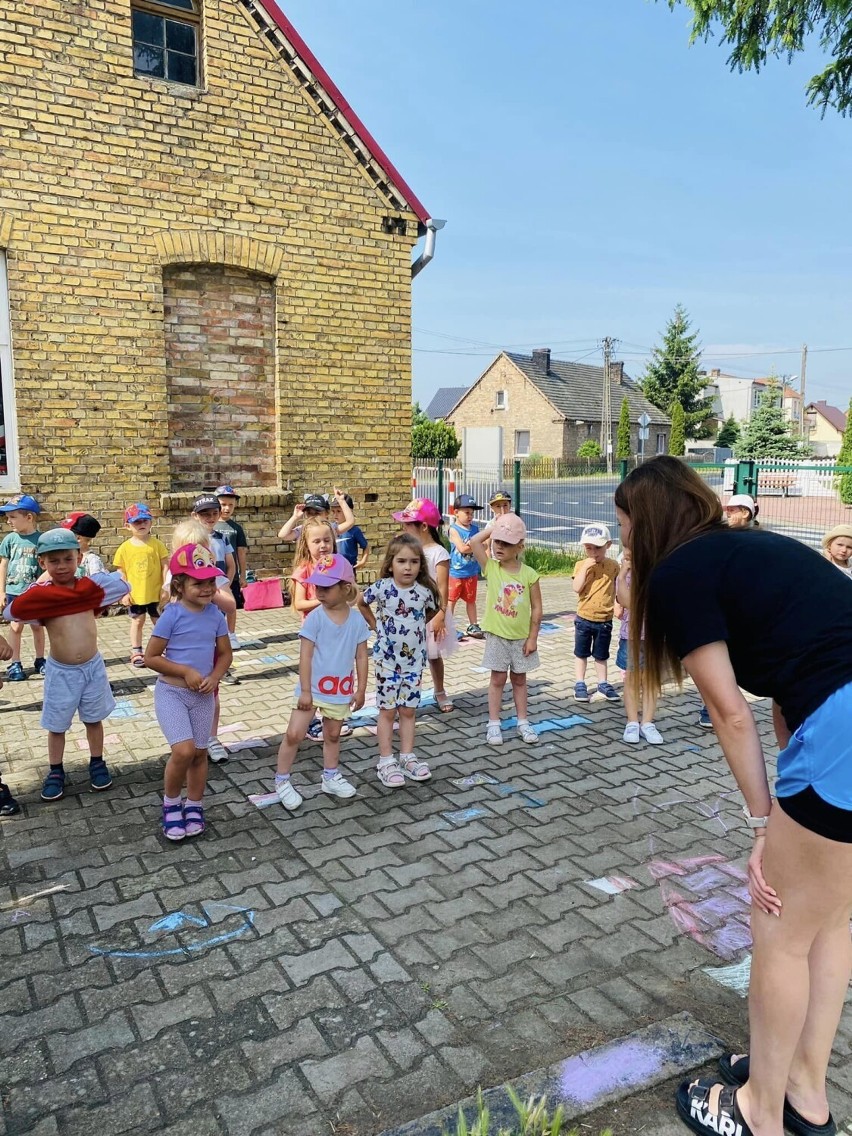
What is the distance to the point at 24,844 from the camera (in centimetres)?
407

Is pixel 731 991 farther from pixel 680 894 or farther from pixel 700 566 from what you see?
pixel 700 566

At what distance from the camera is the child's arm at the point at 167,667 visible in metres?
4.07

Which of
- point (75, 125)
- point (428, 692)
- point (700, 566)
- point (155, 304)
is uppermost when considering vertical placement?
point (75, 125)

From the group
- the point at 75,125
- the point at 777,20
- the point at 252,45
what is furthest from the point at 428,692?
the point at 777,20

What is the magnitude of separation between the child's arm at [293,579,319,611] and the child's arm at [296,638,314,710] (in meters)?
0.61

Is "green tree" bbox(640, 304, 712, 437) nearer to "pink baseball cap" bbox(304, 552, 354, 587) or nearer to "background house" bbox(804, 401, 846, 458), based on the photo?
"background house" bbox(804, 401, 846, 458)

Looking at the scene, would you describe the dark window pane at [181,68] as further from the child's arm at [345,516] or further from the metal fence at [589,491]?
the metal fence at [589,491]

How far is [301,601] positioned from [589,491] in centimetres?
1107

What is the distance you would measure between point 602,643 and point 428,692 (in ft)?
4.95

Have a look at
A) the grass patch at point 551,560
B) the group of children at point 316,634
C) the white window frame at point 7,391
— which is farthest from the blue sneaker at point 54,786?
the grass patch at point 551,560

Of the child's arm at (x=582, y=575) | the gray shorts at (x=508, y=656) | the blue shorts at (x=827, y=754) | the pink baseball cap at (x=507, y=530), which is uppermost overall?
the pink baseball cap at (x=507, y=530)

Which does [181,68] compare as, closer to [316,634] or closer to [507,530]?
[507,530]

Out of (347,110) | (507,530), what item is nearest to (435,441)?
(347,110)

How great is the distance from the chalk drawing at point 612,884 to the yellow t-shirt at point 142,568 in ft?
15.3
